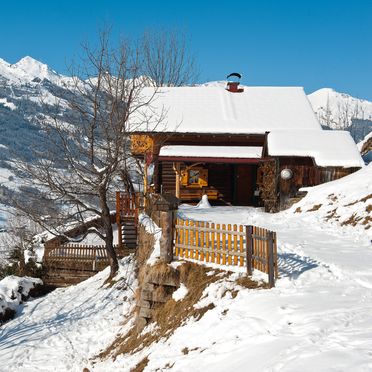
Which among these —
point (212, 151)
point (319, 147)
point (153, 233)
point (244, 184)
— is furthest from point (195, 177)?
point (153, 233)

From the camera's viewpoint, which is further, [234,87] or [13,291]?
[234,87]

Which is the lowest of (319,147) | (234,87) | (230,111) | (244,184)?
(244,184)

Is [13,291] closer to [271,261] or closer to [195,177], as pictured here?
[195,177]

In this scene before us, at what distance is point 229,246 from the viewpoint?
413 inches

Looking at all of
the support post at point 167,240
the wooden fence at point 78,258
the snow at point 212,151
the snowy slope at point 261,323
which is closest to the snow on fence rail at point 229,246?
the support post at point 167,240

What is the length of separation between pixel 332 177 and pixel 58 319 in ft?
45.1

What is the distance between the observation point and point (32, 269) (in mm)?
23688

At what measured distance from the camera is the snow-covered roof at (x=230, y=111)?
89.4 ft

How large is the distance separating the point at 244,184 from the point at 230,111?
188 inches

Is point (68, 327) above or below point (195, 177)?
below

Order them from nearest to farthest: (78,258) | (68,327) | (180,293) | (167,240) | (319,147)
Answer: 1. (180,293)
2. (167,240)
3. (68,327)
4. (319,147)
5. (78,258)

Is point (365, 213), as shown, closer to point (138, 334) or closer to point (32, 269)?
point (138, 334)

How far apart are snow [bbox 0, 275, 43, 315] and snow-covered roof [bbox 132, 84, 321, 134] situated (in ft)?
33.1

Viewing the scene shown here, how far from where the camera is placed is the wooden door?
1081 inches
